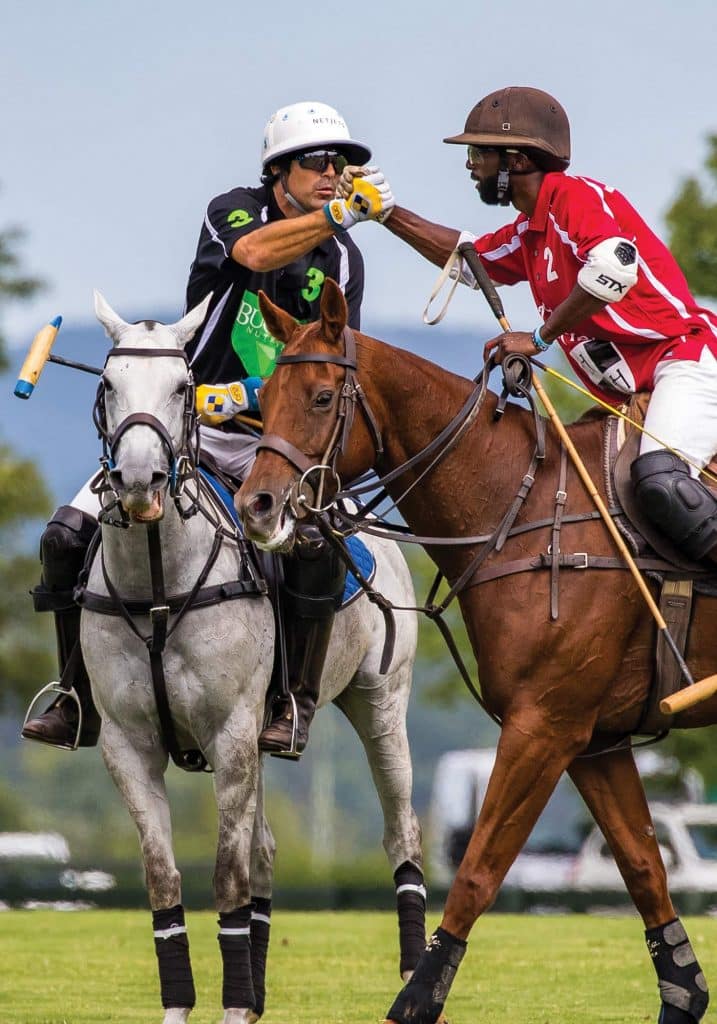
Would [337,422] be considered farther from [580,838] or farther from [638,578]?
[580,838]

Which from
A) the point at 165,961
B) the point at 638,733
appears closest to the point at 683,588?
the point at 638,733

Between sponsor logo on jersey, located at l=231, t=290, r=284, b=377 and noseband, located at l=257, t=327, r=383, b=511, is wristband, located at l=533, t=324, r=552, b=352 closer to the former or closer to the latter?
noseband, located at l=257, t=327, r=383, b=511

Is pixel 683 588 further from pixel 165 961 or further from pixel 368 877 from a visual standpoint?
pixel 368 877

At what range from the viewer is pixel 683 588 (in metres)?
7.11

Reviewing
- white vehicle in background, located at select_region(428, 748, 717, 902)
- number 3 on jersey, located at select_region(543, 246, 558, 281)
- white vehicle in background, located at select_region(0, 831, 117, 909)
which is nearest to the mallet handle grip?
number 3 on jersey, located at select_region(543, 246, 558, 281)

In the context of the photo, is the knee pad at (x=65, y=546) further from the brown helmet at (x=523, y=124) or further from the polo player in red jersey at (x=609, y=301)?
the brown helmet at (x=523, y=124)

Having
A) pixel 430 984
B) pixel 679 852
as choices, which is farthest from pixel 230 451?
pixel 679 852

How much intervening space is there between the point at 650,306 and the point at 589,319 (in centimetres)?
25

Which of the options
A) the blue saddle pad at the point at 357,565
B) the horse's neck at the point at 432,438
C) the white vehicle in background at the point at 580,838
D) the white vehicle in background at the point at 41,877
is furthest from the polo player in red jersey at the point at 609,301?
the white vehicle in background at the point at 580,838

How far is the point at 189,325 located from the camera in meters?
7.88

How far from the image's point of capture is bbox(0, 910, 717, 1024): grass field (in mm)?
9578

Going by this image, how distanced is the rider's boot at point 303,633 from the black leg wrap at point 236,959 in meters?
0.78

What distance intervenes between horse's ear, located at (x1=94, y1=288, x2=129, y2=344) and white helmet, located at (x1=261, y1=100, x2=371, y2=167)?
129 centimetres

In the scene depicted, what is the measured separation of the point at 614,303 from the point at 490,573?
4.04 feet
